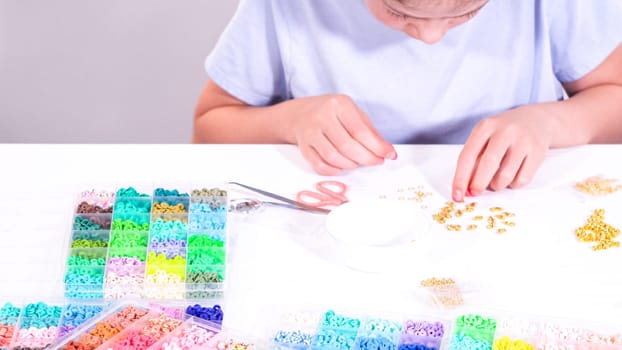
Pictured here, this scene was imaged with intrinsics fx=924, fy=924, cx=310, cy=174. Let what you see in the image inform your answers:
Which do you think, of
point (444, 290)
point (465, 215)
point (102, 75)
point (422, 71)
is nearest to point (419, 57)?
point (422, 71)

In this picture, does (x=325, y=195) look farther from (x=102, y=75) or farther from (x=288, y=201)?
(x=102, y=75)

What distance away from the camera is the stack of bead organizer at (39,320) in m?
0.84

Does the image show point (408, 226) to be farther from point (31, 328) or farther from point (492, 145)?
point (31, 328)

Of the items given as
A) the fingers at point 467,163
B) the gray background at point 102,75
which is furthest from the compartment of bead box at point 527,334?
the gray background at point 102,75

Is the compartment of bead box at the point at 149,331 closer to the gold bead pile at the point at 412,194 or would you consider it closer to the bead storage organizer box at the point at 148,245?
the bead storage organizer box at the point at 148,245

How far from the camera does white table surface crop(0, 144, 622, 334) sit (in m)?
0.91

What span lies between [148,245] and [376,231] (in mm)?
242

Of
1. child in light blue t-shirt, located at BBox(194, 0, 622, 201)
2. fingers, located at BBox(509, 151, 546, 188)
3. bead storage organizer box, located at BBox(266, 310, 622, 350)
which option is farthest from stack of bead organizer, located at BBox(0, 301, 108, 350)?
fingers, located at BBox(509, 151, 546, 188)

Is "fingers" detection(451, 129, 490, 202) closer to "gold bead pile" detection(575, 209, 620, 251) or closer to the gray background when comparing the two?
"gold bead pile" detection(575, 209, 620, 251)

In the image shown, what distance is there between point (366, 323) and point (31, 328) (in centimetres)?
31

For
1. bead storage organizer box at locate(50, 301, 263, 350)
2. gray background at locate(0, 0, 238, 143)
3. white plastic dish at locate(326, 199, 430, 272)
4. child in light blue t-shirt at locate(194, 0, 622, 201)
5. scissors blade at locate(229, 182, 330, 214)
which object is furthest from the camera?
gray background at locate(0, 0, 238, 143)

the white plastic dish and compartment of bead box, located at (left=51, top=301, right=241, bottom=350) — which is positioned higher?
the white plastic dish

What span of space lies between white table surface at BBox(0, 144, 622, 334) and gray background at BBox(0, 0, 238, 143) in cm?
116

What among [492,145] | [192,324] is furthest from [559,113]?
[192,324]
